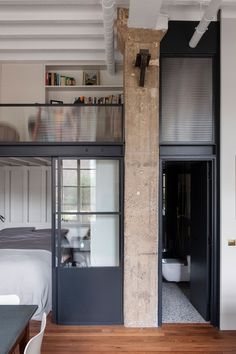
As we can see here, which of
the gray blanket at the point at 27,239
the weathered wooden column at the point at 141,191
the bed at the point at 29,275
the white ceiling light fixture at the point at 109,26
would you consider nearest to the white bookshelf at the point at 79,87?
the white ceiling light fixture at the point at 109,26

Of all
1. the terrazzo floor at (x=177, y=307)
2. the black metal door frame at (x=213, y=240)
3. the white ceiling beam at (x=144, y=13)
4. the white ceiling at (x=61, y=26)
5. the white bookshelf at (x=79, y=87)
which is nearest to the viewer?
the white ceiling beam at (x=144, y=13)

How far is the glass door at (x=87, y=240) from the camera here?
4070mm

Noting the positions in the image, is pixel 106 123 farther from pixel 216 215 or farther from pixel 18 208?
pixel 18 208

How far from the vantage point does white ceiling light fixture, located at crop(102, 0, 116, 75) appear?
3.16m

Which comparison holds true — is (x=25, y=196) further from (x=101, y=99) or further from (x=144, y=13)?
(x=144, y=13)

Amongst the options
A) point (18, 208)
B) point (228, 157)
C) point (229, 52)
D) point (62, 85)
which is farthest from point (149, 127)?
point (18, 208)

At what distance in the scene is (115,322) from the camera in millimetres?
4039

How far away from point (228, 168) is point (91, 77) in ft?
9.46

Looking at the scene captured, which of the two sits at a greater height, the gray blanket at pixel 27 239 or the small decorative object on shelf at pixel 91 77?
the small decorative object on shelf at pixel 91 77

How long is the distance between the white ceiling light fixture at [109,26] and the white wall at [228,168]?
4.56 feet

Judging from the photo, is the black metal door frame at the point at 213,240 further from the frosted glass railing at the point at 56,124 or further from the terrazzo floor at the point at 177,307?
the frosted glass railing at the point at 56,124

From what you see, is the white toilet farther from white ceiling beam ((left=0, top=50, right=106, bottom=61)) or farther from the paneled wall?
white ceiling beam ((left=0, top=50, right=106, bottom=61))

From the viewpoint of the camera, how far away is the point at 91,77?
555 centimetres

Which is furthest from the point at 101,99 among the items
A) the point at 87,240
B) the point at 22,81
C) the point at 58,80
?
the point at 87,240
